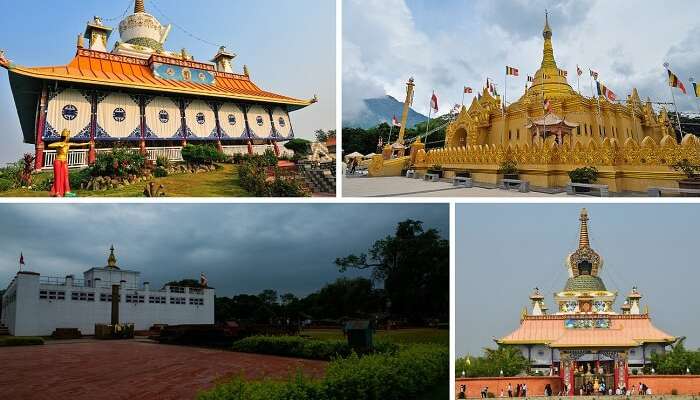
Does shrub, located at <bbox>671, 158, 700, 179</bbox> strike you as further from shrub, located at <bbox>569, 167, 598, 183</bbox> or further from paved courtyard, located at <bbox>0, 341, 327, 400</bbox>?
paved courtyard, located at <bbox>0, 341, 327, 400</bbox>

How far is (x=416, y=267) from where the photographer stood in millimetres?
8711

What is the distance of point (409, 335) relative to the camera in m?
8.38

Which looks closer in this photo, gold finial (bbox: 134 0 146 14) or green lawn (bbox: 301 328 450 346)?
green lawn (bbox: 301 328 450 346)

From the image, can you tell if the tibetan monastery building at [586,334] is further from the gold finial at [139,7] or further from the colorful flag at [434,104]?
the gold finial at [139,7]

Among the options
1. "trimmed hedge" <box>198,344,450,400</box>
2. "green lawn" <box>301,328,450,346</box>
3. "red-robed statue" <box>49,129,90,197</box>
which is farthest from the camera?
"green lawn" <box>301,328,450,346</box>

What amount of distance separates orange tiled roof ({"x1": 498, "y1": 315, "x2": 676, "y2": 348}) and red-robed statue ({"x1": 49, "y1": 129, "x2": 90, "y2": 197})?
8.84 meters

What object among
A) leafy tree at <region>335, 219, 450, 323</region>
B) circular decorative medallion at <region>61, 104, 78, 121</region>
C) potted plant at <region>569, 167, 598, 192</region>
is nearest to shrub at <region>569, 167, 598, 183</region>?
potted plant at <region>569, 167, 598, 192</region>

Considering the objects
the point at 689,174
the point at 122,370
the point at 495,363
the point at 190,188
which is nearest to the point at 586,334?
the point at 495,363

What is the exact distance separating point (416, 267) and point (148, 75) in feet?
21.4

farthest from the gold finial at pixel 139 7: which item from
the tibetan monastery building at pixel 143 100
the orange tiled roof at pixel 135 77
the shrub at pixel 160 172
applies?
the shrub at pixel 160 172

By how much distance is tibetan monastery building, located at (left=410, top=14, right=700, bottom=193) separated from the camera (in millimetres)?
8570

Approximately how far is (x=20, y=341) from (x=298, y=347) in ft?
15.4

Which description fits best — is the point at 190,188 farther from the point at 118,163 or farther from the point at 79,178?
the point at 79,178

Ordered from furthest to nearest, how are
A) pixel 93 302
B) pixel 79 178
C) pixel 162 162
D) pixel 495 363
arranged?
pixel 495 363
pixel 93 302
pixel 162 162
pixel 79 178
